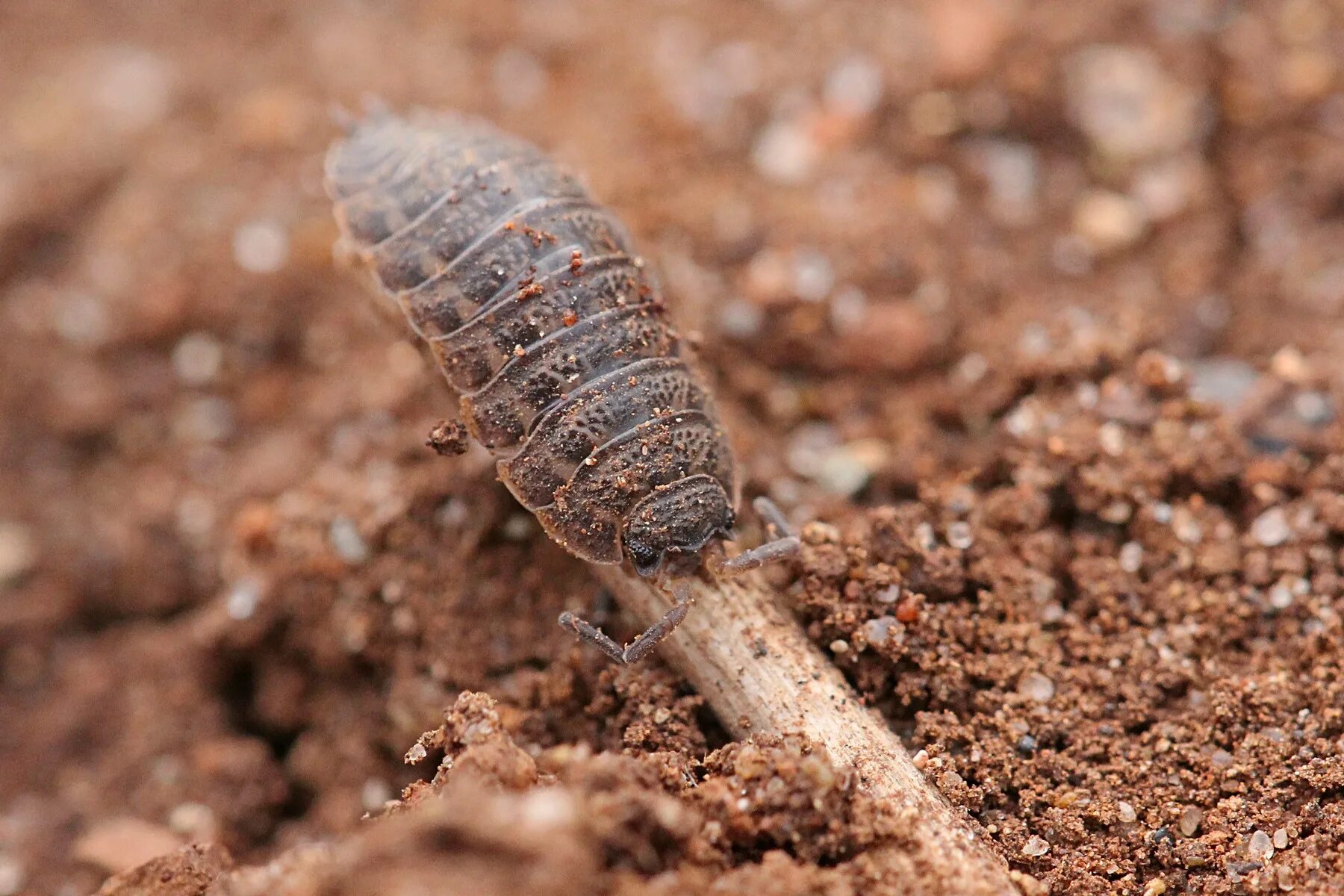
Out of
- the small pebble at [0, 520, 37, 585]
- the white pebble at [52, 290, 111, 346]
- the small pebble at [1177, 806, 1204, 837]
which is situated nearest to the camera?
the small pebble at [1177, 806, 1204, 837]

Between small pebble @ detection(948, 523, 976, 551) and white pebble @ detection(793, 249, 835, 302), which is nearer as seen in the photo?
small pebble @ detection(948, 523, 976, 551)

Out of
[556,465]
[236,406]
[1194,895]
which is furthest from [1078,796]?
[236,406]

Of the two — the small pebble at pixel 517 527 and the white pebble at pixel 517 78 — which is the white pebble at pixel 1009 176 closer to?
the white pebble at pixel 517 78

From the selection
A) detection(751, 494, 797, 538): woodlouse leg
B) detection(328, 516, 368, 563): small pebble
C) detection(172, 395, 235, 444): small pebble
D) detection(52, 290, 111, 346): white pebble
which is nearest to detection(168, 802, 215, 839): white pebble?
detection(328, 516, 368, 563): small pebble

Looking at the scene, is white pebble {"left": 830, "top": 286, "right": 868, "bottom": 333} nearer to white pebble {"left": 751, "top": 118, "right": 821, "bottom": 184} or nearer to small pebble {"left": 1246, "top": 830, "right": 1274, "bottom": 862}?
white pebble {"left": 751, "top": 118, "right": 821, "bottom": 184}

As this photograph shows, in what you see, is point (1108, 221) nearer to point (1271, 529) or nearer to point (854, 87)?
point (854, 87)

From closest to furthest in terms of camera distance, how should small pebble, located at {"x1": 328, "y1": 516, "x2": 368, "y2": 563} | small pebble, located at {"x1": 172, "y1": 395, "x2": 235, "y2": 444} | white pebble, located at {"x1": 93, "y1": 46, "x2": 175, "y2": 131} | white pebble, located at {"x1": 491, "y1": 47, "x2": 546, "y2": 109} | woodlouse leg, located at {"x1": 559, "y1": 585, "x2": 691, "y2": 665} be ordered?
woodlouse leg, located at {"x1": 559, "y1": 585, "x2": 691, "y2": 665}, small pebble, located at {"x1": 328, "y1": 516, "x2": 368, "y2": 563}, small pebble, located at {"x1": 172, "y1": 395, "x2": 235, "y2": 444}, white pebble, located at {"x1": 491, "y1": 47, "x2": 546, "y2": 109}, white pebble, located at {"x1": 93, "y1": 46, "x2": 175, "y2": 131}
